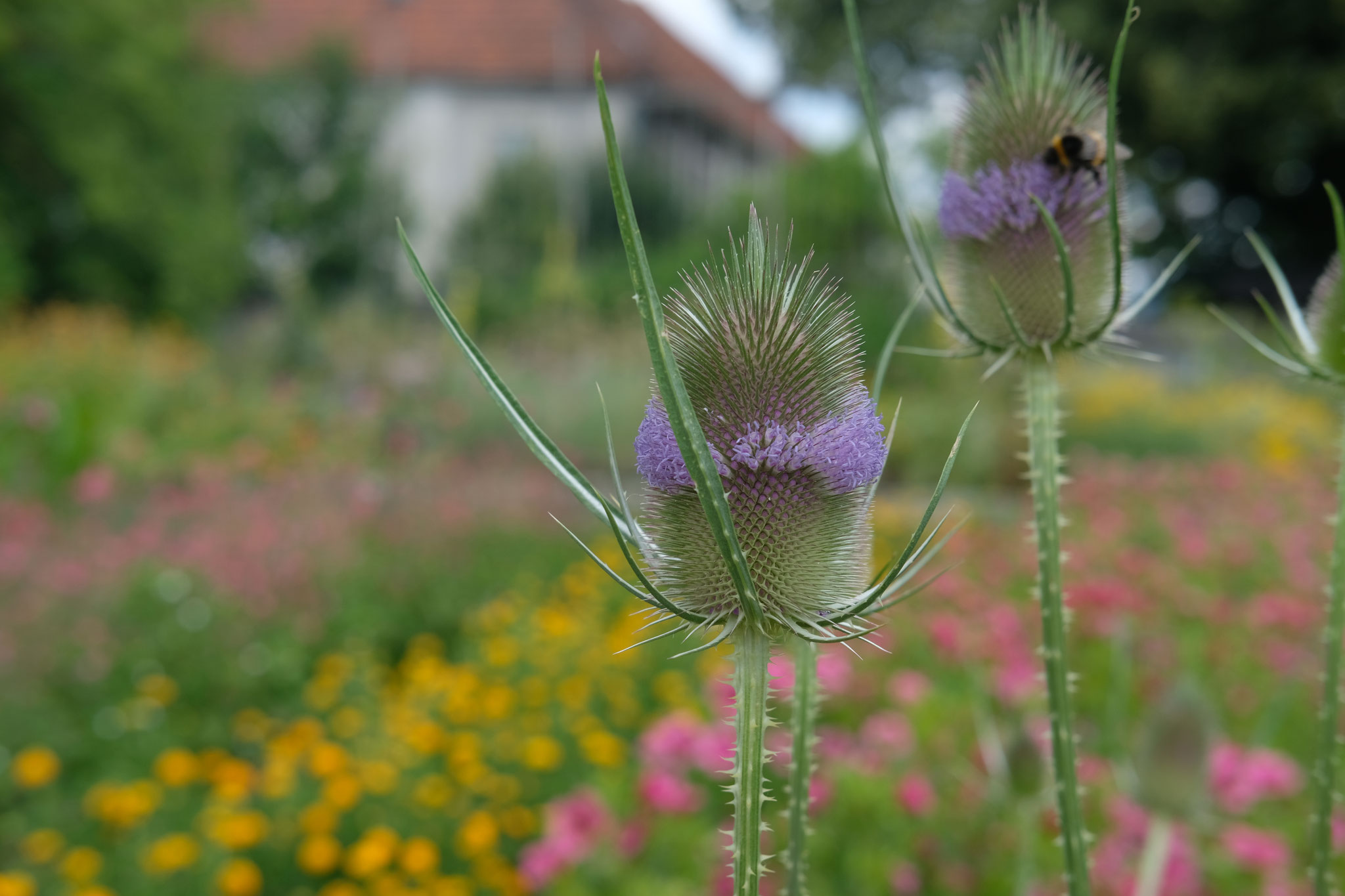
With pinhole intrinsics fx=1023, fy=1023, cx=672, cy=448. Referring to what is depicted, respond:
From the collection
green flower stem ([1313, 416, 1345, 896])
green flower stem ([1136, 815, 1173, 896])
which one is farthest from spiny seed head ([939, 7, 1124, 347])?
green flower stem ([1136, 815, 1173, 896])

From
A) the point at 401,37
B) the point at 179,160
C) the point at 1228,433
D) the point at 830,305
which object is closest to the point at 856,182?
the point at 1228,433

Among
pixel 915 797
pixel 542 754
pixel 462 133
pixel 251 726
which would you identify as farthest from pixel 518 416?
pixel 462 133

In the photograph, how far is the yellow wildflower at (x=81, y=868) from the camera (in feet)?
9.29

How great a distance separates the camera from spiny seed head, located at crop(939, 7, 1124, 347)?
4.27 feet

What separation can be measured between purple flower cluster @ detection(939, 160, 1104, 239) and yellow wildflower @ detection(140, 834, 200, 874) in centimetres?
268

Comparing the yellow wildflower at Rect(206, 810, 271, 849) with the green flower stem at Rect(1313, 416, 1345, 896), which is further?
the yellow wildflower at Rect(206, 810, 271, 849)

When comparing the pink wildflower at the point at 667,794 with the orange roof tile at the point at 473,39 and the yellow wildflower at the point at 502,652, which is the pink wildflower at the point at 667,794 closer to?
the yellow wildflower at the point at 502,652

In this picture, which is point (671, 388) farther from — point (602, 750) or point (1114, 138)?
point (602, 750)

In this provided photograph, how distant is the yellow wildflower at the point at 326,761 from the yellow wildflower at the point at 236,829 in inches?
10.0

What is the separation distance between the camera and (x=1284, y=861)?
2.48 metres

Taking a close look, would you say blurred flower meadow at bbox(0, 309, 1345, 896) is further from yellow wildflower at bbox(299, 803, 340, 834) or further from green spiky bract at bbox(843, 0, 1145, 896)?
green spiky bract at bbox(843, 0, 1145, 896)

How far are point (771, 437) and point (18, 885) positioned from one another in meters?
2.68

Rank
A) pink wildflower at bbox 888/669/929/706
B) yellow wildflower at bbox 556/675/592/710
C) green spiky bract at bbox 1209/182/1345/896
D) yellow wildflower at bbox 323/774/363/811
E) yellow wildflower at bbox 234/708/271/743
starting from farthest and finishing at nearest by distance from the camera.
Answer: yellow wildflower at bbox 234/708/271/743 → yellow wildflower at bbox 556/675/592/710 → pink wildflower at bbox 888/669/929/706 → yellow wildflower at bbox 323/774/363/811 → green spiky bract at bbox 1209/182/1345/896

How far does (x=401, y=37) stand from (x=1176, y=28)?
1886 cm
